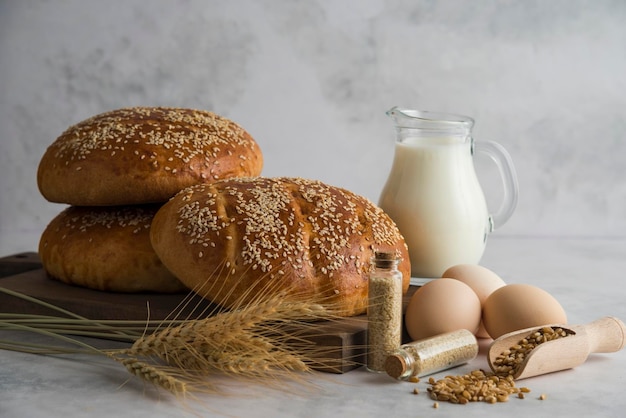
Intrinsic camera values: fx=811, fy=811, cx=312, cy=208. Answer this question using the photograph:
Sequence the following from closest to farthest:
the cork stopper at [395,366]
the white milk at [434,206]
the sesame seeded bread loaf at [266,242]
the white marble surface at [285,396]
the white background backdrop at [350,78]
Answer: the white marble surface at [285,396] → the cork stopper at [395,366] → the sesame seeded bread loaf at [266,242] → the white milk at [434,206] → the white background backdrop at [350,78]

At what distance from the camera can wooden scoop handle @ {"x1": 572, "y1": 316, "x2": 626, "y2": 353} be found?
1737 millimetres

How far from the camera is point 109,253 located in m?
1.99

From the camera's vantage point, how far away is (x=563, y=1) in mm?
3498

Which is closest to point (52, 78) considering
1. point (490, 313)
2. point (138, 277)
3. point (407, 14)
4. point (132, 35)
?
point (132, 35)

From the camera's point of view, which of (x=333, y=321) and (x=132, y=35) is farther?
(x=132, y=35)

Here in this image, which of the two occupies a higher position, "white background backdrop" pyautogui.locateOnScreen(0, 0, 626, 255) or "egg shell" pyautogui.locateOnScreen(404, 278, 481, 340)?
"white background backdrop" pyautogui.locateOnScreen(0, 0, 626, 255)

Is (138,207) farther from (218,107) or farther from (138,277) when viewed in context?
(218,107)

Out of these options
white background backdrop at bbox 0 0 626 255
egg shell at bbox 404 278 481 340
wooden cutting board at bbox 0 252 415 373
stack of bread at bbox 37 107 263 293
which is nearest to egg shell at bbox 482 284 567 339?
egg shell at bbox 404 278 481 340

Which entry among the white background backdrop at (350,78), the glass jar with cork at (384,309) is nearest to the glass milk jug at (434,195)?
the glass jar with cork at (384,309)

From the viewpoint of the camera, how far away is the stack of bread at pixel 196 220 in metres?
1.72

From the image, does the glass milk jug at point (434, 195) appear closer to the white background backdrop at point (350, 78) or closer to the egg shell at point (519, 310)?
the egg shell at point (519, 310)

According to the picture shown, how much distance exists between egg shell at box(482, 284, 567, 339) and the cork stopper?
0.33 metres

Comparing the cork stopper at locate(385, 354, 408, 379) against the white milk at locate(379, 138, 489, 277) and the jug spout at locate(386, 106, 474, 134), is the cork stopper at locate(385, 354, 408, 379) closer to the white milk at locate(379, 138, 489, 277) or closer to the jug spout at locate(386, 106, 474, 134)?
the white milk at locate(379, 138, 489, 277)

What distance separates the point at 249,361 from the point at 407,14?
2.45m
